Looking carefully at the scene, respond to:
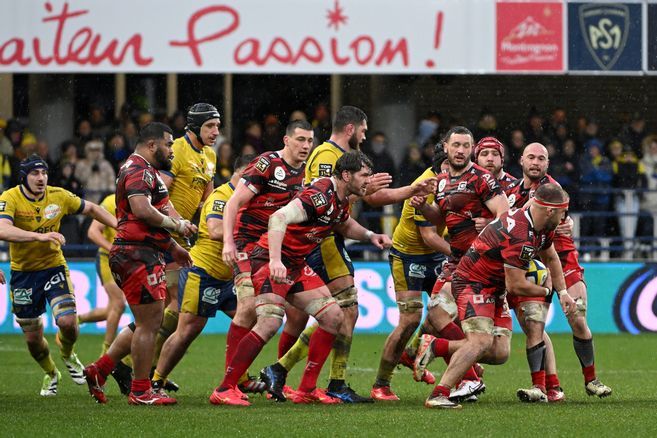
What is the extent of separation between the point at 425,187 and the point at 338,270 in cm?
121

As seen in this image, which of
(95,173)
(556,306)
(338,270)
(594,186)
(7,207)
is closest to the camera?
(338,270)

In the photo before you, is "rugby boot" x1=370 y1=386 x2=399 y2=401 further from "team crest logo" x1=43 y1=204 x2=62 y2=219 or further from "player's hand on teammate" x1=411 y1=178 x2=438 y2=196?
"team crest logo" x1=43 y1=204 x2=62 y2=219

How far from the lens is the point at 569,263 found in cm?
1211

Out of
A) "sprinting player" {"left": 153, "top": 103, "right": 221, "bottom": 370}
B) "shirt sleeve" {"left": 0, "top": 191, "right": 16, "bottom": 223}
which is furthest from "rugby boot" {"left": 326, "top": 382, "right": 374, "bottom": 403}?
"shirt sleeve" {"left": 0, "top": 191, "right": 16, "bottom": 223}

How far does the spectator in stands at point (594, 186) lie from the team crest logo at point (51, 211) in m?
11.5

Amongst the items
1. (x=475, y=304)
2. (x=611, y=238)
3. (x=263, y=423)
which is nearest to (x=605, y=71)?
(x=611, y=238)

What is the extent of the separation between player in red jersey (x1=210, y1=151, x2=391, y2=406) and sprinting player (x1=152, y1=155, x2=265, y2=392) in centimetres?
97

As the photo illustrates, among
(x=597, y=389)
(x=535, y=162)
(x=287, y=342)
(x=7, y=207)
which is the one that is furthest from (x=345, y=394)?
(x=7, y=207)

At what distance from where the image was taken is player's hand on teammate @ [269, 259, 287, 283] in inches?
405

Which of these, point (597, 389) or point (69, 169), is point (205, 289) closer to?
point (597, 389)

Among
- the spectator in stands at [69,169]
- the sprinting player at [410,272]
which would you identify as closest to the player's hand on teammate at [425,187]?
the sprinting player at [410,272]

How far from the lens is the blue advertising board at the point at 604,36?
21.9m

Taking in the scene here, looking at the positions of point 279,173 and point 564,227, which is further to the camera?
point 564,227

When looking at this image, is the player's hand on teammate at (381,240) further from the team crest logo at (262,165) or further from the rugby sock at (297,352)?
the team crest logo at (262,165)
